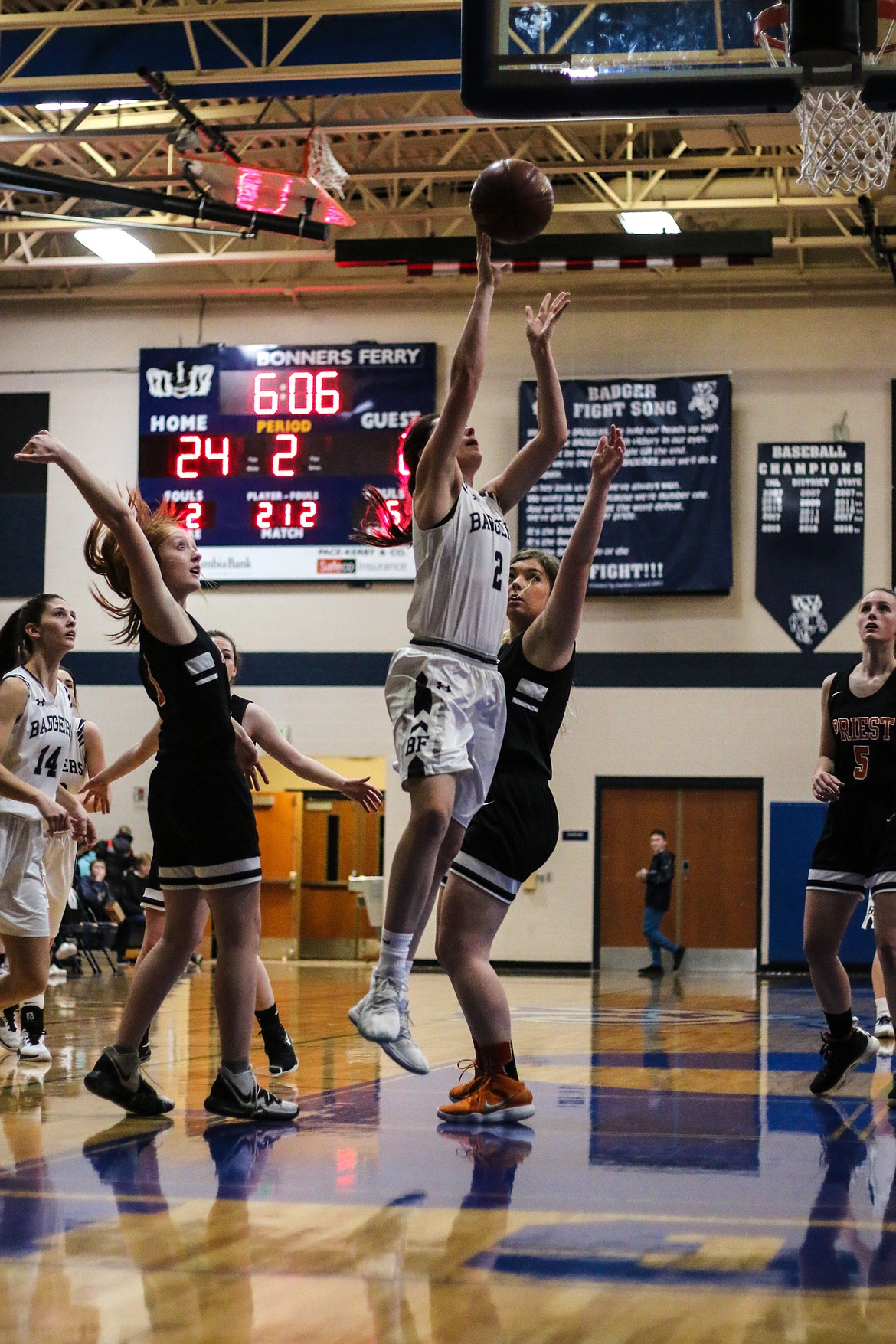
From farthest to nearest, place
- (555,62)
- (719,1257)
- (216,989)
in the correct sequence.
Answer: (555,62) → (216,989) → (719,1257)

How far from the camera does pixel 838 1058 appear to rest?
212 inches

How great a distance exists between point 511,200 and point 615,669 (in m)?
13.1

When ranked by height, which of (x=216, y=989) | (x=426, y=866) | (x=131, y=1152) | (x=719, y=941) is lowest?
(x=719, y=941)

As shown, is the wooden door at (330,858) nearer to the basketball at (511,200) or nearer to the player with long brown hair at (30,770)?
the player with long brown hair at (30,770)

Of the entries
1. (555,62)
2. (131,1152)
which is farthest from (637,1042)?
(555,62)

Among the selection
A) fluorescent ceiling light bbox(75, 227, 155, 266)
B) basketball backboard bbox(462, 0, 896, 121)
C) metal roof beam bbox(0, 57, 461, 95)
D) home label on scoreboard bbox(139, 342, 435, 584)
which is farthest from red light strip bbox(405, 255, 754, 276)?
basketball backboard bbox(462, 0, 896, 121)

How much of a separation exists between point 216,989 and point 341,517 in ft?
43.3

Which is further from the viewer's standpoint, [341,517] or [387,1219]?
[341,517]

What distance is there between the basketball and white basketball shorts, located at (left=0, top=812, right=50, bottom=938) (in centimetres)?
283

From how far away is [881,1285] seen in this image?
8.15 feet

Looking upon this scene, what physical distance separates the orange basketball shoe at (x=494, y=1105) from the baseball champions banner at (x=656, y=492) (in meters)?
12.8

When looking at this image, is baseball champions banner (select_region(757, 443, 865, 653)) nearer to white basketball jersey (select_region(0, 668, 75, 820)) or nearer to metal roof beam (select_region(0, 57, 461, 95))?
metal roof beam (select_region(0, 57, 461, 95))

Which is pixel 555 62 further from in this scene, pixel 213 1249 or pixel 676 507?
pixel 676 507

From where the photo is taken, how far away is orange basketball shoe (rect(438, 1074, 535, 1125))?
439cm
